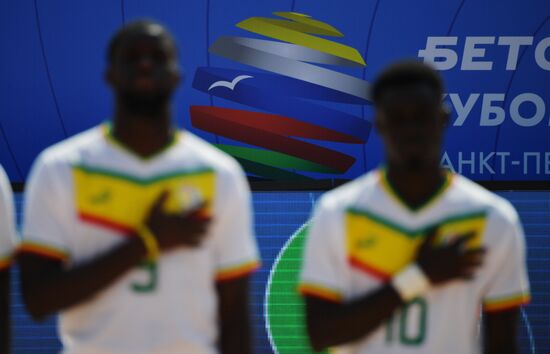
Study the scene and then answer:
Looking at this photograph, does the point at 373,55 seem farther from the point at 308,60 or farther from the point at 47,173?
the point at 47,173

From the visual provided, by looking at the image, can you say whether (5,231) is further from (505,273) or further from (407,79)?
(505,273)

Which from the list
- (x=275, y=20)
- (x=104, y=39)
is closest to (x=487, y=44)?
(x=275, y=20)

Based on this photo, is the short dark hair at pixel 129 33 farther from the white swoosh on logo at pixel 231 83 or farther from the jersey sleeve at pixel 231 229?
the white swoosh on logo at pixel 231 83

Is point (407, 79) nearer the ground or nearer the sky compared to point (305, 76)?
nearer the sky

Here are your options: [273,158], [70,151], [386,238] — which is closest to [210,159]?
[70,151]

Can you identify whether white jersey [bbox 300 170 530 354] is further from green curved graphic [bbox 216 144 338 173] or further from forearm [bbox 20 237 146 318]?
green curved graphic [bbox 216 144 338 173]

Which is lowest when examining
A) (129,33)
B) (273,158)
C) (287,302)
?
(287,302)

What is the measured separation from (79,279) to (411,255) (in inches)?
30.8

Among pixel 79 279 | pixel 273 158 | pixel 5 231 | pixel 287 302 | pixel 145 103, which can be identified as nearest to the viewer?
pixel 79 279

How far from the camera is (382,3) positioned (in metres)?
6.10

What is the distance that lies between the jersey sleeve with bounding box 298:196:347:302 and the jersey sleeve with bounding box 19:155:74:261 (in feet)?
1.92

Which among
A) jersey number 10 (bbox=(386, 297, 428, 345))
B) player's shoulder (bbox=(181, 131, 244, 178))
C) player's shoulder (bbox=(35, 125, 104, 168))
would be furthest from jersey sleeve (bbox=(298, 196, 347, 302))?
player's shoulder (bbox=(35, 125, 104, 168))

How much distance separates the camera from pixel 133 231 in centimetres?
288

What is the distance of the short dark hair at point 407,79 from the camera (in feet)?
9.51
